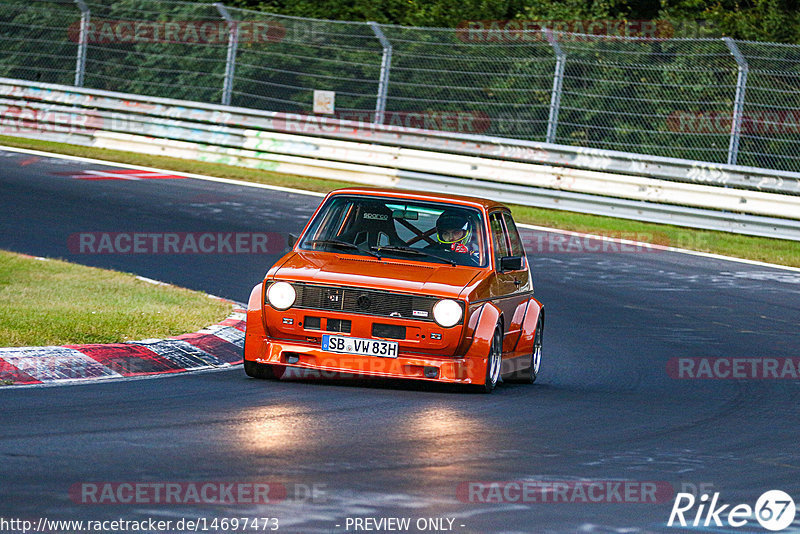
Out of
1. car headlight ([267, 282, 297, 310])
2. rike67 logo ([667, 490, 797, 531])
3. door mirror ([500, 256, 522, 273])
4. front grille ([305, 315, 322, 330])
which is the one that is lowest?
front grille ([305, 315, 322, 330])

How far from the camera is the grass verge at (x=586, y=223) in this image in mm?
18406

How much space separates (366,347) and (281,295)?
2.32ft

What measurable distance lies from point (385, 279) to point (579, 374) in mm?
2165

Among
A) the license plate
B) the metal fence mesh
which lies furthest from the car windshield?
the metal fence mesh

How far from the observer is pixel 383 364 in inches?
347

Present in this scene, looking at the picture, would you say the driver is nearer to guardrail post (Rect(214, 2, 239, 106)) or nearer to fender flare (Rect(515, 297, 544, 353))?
fender flare (Rect(515, 297, 544, 353))

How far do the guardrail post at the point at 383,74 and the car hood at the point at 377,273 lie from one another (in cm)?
1289

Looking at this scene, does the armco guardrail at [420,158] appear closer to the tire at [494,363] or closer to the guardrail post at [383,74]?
the guardrail post at [383,74]

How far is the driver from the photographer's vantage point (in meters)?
9.81

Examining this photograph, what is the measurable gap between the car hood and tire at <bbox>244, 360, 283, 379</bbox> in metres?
0.62

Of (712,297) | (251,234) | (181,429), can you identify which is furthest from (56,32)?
(181,429)

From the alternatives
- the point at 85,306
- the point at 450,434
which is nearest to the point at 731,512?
the point at 450,434

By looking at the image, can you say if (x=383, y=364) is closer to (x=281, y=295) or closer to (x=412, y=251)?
(x=281, y=295)

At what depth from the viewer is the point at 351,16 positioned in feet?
92.2
